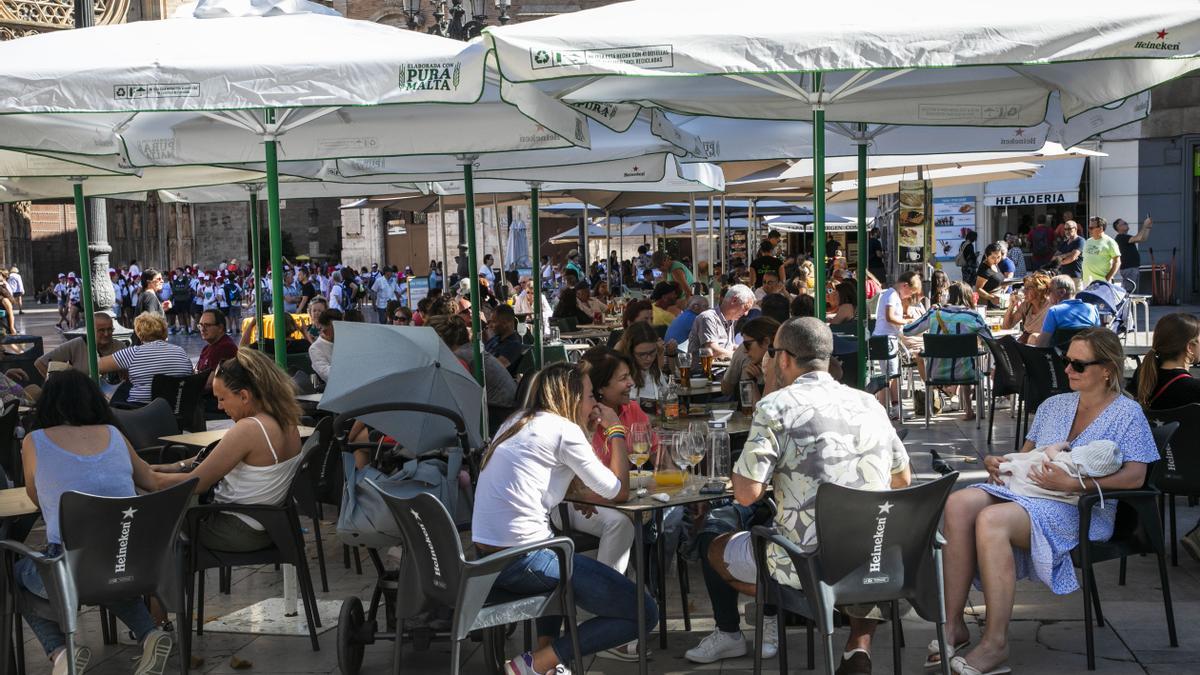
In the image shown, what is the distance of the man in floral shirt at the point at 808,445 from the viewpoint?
165 inches

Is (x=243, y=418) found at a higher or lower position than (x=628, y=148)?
lower

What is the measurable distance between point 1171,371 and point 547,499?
3.23m

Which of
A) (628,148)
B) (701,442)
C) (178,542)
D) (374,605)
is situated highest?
(628,148)

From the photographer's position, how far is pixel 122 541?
445cm

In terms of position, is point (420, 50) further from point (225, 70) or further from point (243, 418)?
point (243, 418)

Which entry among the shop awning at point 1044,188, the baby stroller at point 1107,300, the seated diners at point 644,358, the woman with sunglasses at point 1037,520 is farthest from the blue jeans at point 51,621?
the shop awning at point 1044,188

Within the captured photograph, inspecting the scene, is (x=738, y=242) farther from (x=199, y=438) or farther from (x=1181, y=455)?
(x=1181, y=455)

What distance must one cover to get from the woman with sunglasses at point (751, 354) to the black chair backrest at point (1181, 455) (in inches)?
75.8

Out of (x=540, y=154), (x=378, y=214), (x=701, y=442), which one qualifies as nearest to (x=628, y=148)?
(x=540, y=154)

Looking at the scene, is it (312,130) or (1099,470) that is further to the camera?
(312,130)

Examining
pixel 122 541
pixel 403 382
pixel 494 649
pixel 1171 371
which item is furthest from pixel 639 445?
pixel 1171 371

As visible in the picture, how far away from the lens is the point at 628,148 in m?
8.56

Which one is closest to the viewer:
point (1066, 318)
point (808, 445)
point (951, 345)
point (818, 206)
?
point (808, 445)

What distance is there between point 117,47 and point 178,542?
251 centimetres
